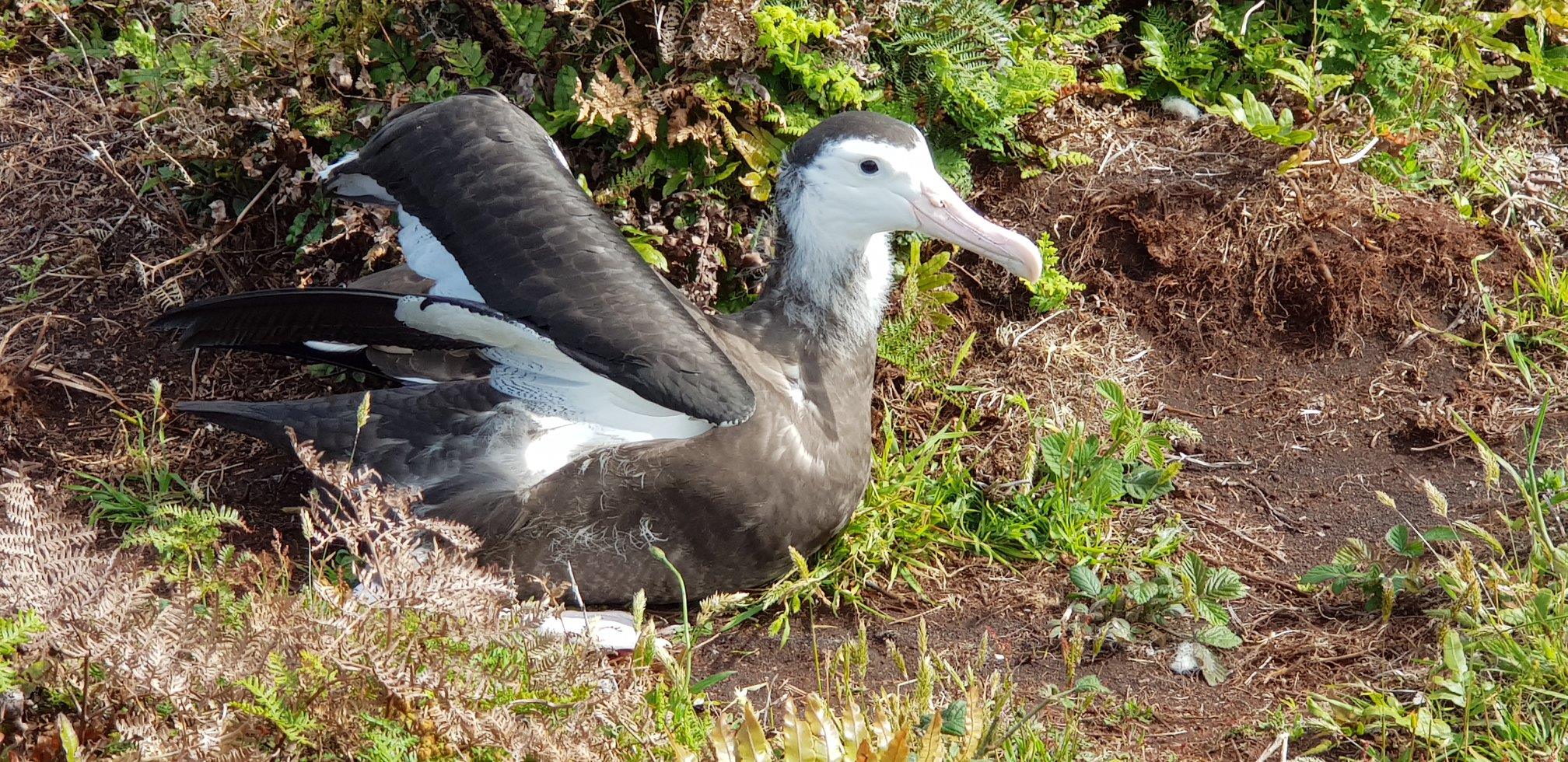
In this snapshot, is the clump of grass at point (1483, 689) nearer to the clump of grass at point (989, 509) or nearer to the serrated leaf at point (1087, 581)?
the serrated leaf at point (1087, 581)

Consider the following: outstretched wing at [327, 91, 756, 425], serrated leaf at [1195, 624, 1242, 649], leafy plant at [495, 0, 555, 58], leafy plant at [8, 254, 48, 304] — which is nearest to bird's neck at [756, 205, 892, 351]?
outstretched wing at [327, 91, 756, 425]

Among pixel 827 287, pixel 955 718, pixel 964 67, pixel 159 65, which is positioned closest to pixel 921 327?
pixel 827 287

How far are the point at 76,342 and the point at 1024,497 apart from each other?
2.89 metres

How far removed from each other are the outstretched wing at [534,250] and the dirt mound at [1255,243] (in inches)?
60.7

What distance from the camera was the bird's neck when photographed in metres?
3.68

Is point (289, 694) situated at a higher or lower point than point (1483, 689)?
higher

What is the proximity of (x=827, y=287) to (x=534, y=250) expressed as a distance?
0.85m

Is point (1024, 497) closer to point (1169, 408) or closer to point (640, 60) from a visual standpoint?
point (1169, 408)

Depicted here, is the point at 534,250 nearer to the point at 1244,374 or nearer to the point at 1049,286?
the point at 1049,286

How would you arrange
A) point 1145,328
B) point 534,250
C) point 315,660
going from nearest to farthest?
1. point 315,660
2. point 534,250
3. point 1145,328

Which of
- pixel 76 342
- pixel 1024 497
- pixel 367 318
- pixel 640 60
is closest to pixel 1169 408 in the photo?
pixel 1024 497

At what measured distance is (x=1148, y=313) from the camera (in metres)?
4.30

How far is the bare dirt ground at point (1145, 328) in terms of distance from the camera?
3684 millimetres

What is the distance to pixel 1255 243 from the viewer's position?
432cm
